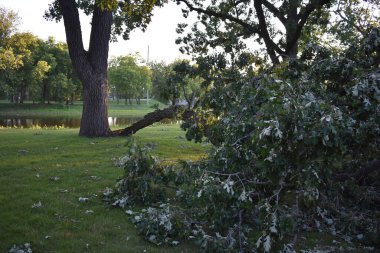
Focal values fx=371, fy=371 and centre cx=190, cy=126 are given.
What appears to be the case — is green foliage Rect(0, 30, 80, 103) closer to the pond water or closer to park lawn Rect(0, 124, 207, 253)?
the pond water

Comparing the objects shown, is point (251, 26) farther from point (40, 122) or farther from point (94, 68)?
point (40, 122)

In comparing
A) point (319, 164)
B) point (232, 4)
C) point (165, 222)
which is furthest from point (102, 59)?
point (319, 164)

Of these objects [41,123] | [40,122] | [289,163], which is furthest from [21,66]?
[289,163]

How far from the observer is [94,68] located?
15836mm

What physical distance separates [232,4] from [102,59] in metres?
5.94

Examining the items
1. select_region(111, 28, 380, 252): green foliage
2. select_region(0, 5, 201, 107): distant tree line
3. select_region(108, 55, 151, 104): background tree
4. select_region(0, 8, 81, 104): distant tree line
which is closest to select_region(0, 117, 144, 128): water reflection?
select_region(0, 5, 201, 107): distant tree line

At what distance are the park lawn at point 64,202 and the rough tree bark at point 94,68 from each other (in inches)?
117

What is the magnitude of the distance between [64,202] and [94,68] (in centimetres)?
975

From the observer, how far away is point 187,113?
9773 mm

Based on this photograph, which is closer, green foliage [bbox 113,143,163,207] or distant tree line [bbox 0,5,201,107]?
green foliage [bbox 113,143,163,207]

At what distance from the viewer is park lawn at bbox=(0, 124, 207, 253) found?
5.43 metres

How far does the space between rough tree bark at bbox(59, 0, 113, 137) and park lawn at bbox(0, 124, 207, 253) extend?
297 cm

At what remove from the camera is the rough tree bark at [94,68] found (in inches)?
611

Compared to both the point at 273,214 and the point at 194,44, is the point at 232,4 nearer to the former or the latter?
the point at 194,44
